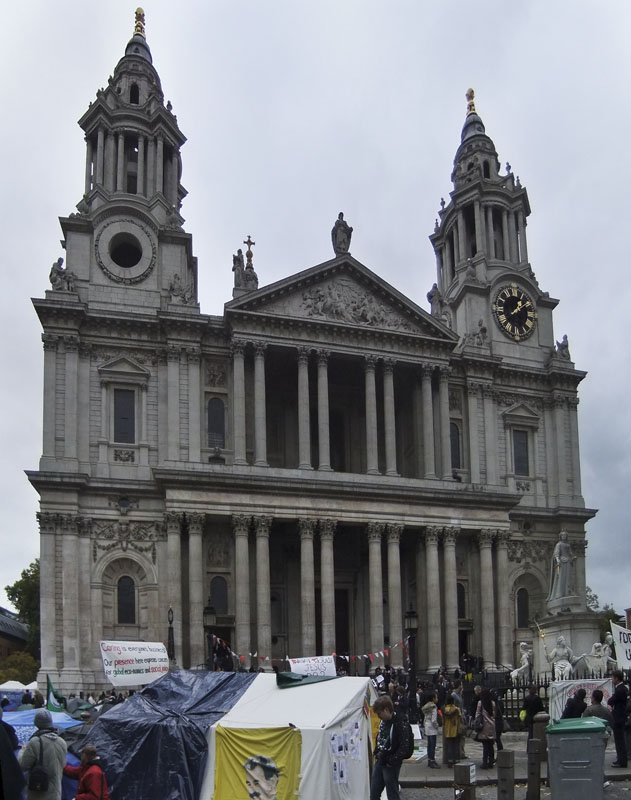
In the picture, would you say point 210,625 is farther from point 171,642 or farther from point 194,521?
point 194,521

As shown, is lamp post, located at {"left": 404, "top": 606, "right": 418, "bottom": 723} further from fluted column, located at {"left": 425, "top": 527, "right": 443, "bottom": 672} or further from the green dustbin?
the green dustbin

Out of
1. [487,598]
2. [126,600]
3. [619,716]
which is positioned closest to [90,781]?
[619,716]

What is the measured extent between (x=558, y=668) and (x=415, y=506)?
15.8m

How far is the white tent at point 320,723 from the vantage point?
51.4ft

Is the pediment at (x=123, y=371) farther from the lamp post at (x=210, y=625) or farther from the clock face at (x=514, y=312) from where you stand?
the clock face at (x=514, y=312)

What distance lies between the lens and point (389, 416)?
50.0 m

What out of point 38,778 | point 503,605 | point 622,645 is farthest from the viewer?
point 503,605

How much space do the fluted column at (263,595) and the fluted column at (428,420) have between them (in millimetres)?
8858

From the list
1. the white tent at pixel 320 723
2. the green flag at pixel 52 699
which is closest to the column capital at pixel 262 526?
the green flag at pixel 52 699

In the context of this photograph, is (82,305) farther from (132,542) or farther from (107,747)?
(107,747)

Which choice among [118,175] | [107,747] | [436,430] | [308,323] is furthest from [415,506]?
[107,747]

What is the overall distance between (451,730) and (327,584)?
2316 centimetres

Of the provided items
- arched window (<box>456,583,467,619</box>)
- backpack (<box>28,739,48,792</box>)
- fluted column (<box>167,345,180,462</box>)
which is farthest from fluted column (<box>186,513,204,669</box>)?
backpack (<box>28,739,48,792</box>)

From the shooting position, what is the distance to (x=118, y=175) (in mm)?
52531
